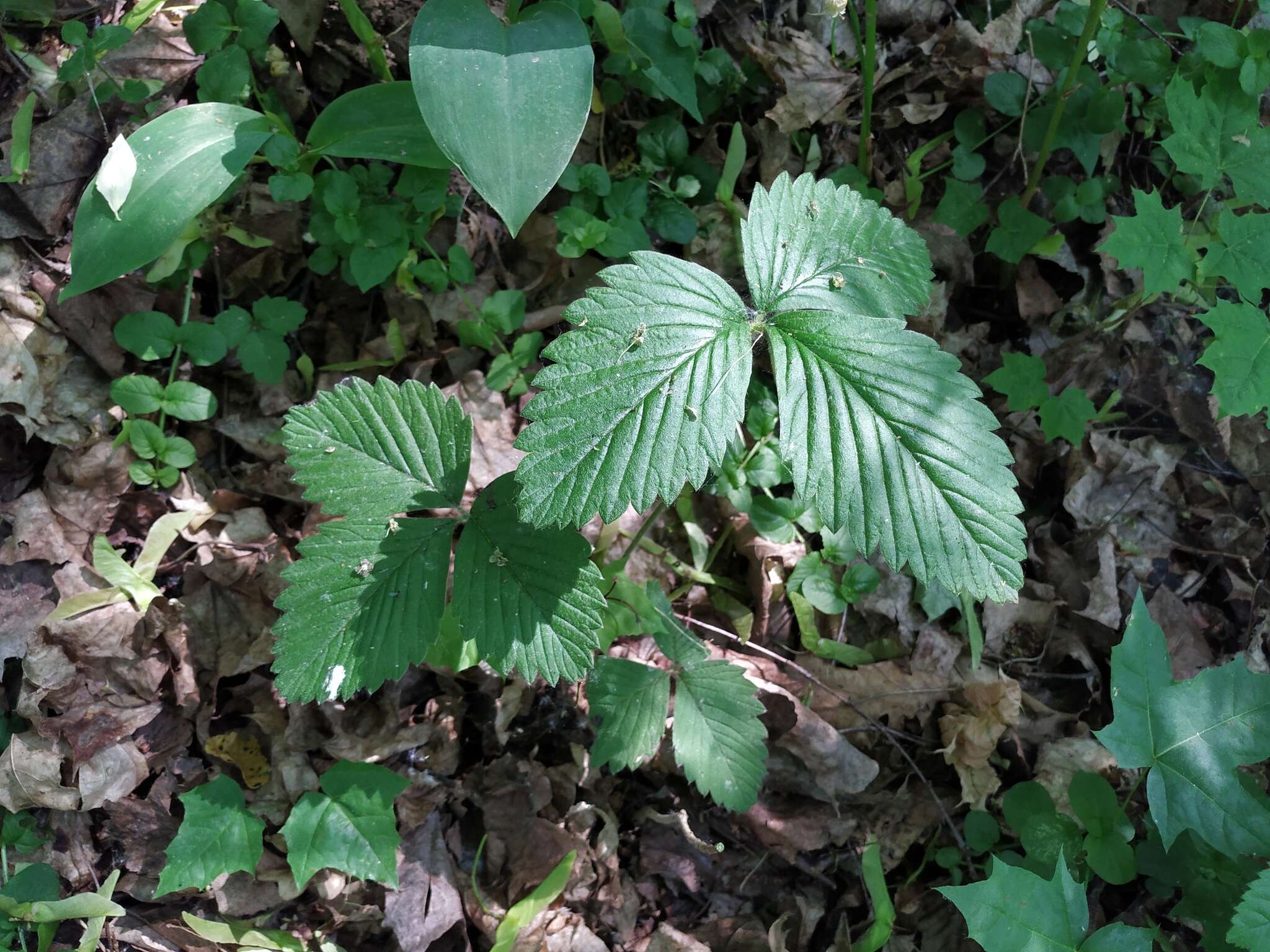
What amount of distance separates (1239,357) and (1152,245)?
309 mm

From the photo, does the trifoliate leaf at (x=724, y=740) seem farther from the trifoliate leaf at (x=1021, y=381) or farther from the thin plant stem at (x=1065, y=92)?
the thin plant stem at (x=1065, y=92)

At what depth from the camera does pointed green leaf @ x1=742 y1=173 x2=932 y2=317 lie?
1354 mm

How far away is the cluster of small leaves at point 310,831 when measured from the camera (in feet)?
5.46

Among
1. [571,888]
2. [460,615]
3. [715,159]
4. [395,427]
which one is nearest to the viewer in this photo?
[460,615]

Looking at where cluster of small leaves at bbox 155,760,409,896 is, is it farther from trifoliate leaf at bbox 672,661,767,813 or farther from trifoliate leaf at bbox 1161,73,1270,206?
trifoliate leaf at bbox 1161,73,1270,206

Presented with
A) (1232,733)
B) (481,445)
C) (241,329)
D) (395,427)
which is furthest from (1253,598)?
(241,329)

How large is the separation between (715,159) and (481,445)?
1021mm

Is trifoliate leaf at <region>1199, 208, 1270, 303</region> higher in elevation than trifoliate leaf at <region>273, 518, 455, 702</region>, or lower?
higher

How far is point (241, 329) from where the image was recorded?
6.50 feet

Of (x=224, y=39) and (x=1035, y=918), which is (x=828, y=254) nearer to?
(x=1035, y=918)

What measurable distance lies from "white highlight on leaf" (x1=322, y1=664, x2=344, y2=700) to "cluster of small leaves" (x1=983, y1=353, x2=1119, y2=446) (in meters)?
1.62

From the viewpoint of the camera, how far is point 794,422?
48.8 inches

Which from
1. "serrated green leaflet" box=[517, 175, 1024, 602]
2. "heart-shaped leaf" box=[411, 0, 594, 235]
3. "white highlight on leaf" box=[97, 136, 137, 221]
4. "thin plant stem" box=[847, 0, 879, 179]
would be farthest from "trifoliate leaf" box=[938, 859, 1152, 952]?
"white highlight on leaf" box=[97, 136, 137, 221]

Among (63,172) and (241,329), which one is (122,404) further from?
(63,172)
